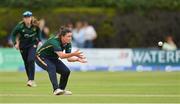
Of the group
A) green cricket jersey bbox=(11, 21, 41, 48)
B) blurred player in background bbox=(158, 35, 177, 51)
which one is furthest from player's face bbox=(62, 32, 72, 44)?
blurred player in background bbox=(158, 35, 177, 51)

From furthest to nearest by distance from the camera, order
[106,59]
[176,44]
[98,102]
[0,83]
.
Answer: [176,44] < [106,59] < [0,83] < [98,102]

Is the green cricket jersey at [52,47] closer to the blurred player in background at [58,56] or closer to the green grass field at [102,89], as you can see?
the blurred player in background at [58,56]

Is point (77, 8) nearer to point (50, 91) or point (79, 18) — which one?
point (79, 18)

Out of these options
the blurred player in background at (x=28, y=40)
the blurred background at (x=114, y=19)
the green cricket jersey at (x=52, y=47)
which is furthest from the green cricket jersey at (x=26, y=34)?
the blurred background at (x=114, y=19)

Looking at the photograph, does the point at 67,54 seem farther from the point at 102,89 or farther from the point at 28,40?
the point at 28,40

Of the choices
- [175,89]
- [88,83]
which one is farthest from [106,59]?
[175,89]

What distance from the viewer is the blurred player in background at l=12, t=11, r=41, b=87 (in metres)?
20.4

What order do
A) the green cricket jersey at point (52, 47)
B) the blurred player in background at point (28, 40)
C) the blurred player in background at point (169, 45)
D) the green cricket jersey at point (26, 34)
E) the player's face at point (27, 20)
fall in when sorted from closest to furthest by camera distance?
1. the green cricket jersey at point (52, 47)
2. the player's face at point (27, 20)
3. the blurred player in background at point (28, 40)
4. the green cricket jersey at point (26, 34)
5. the blurred player in background at point (169, 45)

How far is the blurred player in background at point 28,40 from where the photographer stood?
20375 mm

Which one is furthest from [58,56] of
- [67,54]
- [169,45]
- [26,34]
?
[169,45]

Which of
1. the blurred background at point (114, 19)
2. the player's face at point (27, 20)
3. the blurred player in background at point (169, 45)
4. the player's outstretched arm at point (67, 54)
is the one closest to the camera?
the player's outstretched arm at point (67, 54)

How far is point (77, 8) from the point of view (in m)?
34.8

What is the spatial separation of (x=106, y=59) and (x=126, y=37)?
5.14 m

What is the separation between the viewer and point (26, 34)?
67.6 feet
